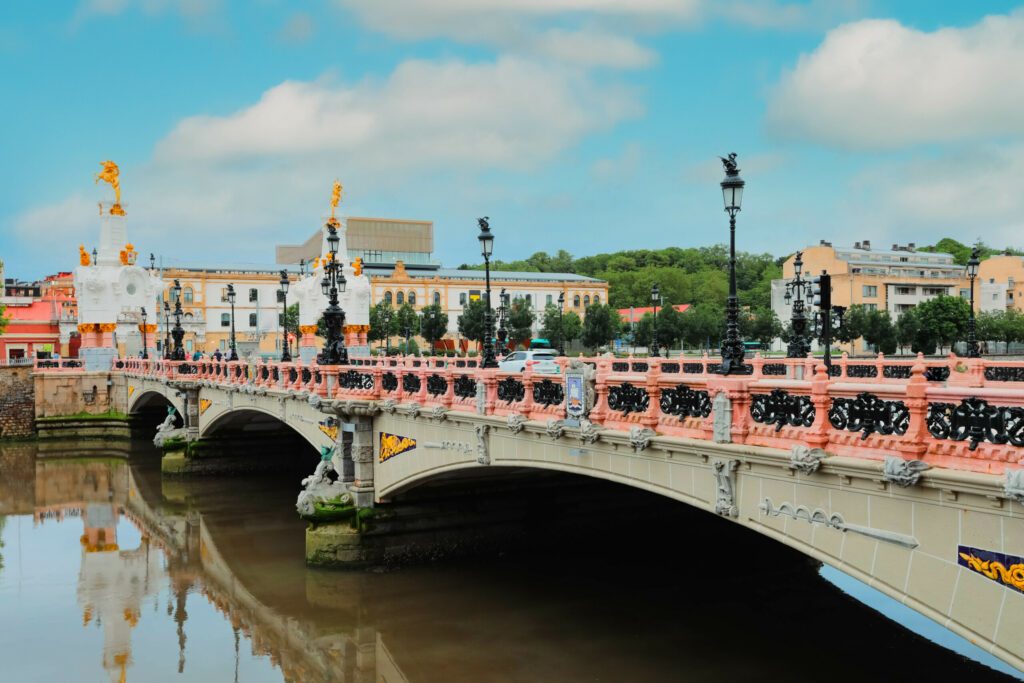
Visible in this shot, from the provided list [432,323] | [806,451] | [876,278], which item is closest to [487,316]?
[806,451]

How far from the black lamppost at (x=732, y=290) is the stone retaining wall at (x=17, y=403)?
45847 mm

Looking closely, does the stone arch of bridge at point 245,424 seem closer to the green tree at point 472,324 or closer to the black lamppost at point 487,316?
the black lamppost at point 487,316

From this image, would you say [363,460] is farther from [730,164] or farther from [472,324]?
[472,324]

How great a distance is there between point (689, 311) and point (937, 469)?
67.8 meters

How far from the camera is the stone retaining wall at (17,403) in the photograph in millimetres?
48594

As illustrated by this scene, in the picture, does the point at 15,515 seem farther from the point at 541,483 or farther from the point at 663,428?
the point at 663,428

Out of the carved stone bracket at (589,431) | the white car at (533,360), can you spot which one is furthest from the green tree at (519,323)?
the carved stone bracket at (589,431)

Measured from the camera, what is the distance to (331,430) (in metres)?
21.8

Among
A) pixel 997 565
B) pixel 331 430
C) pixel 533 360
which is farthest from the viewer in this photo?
pixel 331 430

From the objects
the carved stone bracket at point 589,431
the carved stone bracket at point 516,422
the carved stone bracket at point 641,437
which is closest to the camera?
the carved stone bracket at point 641,437

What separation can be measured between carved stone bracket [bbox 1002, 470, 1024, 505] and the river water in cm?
845

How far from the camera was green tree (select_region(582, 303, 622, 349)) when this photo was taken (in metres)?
76.1

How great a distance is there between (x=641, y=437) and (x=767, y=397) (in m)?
2.03

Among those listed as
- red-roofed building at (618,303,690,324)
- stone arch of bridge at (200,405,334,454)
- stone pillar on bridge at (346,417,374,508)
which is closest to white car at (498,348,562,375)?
stone pillar on bridge at (346,417,374,508)
